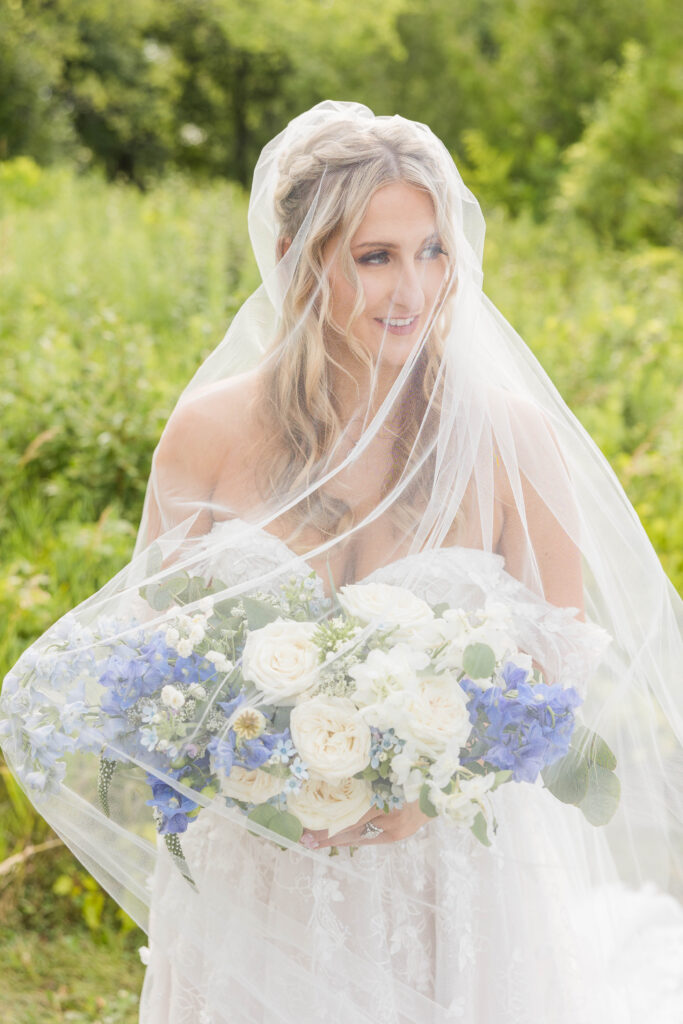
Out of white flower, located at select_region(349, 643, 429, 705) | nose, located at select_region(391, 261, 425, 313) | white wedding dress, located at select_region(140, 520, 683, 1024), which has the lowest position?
white wedding dress, located at select_region(140, 520, 683, 1024)

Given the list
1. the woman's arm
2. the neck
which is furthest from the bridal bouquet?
the neck

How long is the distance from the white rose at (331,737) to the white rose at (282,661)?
39 millimetres

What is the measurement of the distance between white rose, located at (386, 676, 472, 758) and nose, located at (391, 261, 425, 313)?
826 mm

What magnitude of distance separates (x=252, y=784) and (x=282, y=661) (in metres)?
0.20

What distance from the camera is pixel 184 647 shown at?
1.62 m

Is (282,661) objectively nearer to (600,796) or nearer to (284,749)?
(284,749)

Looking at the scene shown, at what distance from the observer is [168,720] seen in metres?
1.60

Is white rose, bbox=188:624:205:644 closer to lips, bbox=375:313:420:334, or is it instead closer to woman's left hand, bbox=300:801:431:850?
woman's left hand, bbox=300:801:431:850

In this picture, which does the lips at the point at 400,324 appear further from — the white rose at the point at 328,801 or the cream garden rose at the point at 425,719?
the white rose at the point at 328,801

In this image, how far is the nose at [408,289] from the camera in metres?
1.99

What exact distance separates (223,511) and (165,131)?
23034mm

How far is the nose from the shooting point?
6.54 ft

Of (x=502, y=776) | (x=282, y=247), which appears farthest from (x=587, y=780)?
(x=282, y=247)

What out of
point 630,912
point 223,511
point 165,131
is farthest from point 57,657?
point 165,131
